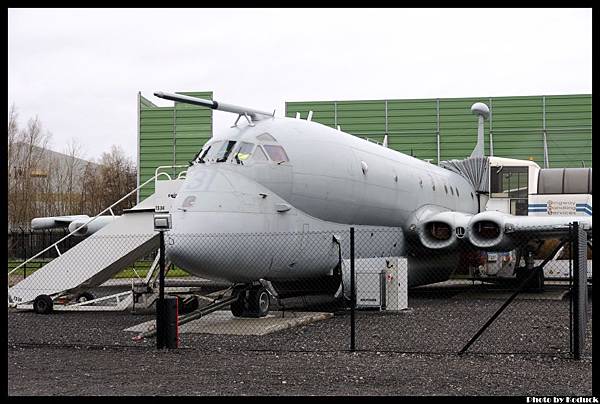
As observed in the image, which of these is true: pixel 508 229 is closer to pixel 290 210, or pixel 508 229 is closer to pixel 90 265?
pixel 290 210

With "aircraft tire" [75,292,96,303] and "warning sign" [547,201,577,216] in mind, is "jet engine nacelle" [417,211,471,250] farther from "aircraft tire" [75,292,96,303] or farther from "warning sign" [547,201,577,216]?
"aircraft tire" [75,292,96,303]

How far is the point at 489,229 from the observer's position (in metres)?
19.4

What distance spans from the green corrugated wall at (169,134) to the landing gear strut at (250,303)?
25812mm

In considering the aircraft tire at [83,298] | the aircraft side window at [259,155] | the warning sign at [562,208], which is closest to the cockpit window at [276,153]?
the aircraft side window at [259,155]

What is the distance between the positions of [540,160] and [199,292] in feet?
71.4

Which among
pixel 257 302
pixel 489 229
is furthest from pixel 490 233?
pixel 257 302

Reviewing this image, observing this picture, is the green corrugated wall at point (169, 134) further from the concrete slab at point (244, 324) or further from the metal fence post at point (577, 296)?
the metal fence post at point (577, 296)

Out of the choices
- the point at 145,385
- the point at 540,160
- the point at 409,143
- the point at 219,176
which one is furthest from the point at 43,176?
the point at 145,385

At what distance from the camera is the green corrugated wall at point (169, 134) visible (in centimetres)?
3981

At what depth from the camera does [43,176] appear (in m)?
53.8

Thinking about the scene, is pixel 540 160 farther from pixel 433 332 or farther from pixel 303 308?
pixel 433 332

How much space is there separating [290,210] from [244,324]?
2485 mm
